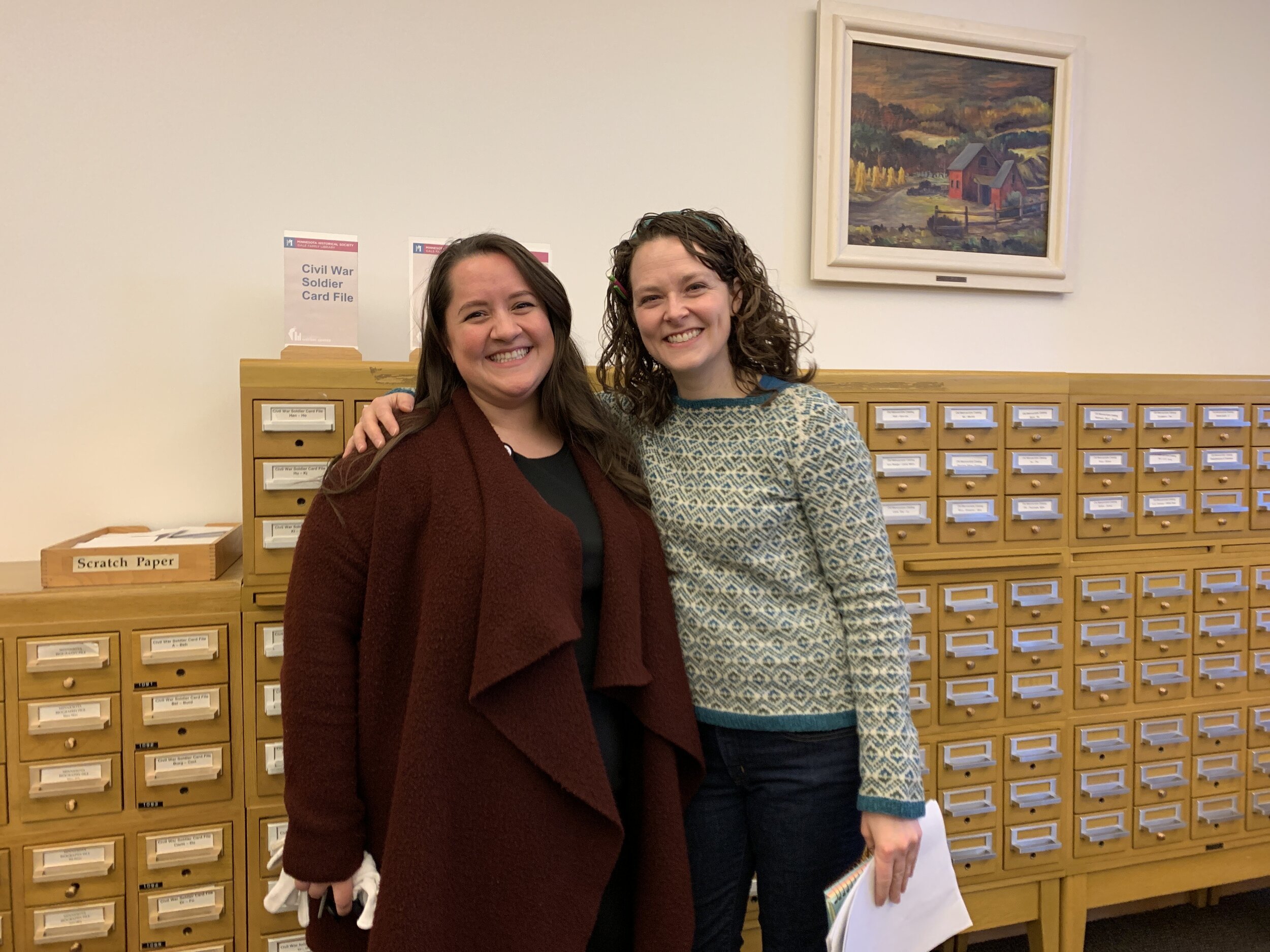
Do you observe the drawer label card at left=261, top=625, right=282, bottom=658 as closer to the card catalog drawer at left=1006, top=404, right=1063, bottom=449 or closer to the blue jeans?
the blue jeans

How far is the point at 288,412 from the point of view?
5.03ft

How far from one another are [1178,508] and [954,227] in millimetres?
1089

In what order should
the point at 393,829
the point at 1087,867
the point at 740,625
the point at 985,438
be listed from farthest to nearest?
1. the point at 1087,867
2. the point at 985,438
3. the point at 740,625
4. the point at 393,829

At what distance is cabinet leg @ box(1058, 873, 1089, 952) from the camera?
2.01 metres

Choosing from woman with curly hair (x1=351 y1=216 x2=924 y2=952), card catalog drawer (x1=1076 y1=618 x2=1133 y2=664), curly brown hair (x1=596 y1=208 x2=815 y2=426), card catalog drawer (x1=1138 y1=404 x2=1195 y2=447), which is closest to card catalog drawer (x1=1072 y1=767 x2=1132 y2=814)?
card catalog drawer (x1=1076 y1=618 x2=1133 y2=664)

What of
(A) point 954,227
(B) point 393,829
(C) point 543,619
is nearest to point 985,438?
(A) point 954,227

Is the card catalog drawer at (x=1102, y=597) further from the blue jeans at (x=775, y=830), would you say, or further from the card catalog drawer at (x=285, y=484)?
the card catalog drawer at (x=285, y=484)

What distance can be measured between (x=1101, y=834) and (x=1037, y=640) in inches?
23.2

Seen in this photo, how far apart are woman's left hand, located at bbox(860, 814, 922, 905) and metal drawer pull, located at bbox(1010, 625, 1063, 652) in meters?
0.98

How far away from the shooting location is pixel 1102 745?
2.01m

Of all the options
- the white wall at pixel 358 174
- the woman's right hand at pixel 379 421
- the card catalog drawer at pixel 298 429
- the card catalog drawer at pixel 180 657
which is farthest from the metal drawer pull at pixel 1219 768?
the card catalog drawer at pixel 180 657

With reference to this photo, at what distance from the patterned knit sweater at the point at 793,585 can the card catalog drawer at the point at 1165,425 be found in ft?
4.19

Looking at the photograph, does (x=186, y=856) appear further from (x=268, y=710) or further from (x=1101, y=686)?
(x=1101, y=686)

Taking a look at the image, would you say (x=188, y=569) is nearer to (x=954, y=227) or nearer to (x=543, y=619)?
(x=543, y=619)
